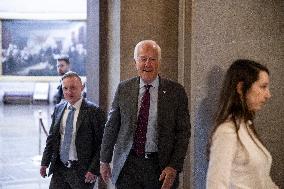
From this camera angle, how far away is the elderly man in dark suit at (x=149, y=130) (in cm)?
431

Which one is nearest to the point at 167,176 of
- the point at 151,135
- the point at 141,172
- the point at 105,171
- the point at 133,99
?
the point at 141,172

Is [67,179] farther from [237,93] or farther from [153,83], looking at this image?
[237,93]

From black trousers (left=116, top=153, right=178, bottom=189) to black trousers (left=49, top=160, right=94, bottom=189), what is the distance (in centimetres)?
71

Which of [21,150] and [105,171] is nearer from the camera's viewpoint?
[105,171]

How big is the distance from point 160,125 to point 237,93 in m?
1.24

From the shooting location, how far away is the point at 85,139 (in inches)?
196

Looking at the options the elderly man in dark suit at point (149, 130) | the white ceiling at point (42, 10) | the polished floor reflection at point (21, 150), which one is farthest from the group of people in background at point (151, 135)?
the white ceiling at point (42, 10)

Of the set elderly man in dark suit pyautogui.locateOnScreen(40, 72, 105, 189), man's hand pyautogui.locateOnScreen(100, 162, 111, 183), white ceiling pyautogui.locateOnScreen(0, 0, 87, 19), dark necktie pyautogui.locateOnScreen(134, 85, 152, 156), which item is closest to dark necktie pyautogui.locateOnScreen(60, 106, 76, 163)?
elderly man in dark suit pyautogui.locateOnScreen(40, 72, 105, 189)

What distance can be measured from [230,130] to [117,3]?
9.09 feet

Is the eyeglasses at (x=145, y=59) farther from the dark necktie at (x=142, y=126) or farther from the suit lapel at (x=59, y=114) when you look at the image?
the suit lapel at (x=59, y=114)

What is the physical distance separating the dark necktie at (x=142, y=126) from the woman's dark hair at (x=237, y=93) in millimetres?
1240

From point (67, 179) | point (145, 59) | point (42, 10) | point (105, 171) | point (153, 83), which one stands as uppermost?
point (42, 10)

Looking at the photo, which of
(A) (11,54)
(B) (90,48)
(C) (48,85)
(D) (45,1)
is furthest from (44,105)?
(B) (90,48)

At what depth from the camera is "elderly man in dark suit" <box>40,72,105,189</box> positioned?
495cm
